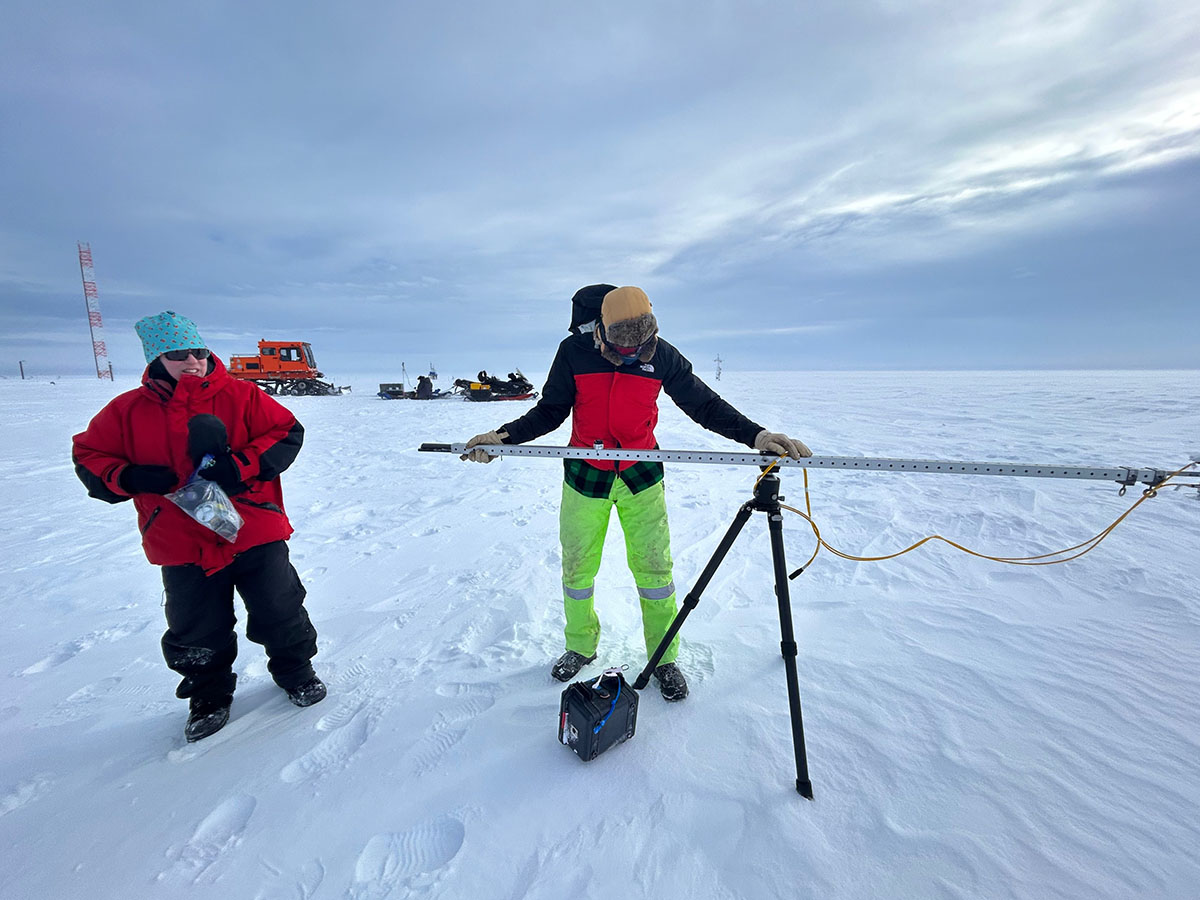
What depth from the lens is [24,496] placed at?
708 cm

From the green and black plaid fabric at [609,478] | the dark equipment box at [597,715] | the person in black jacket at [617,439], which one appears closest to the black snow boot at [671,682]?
the person in black jacket at [617,439]

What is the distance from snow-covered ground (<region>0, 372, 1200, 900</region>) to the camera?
73.5 inches

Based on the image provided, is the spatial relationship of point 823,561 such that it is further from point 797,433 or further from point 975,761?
point 797,433

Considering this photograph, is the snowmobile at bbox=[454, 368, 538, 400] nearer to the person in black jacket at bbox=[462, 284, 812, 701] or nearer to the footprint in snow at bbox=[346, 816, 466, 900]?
the person in black jacket at bbox=[462, 284, 812, 701]

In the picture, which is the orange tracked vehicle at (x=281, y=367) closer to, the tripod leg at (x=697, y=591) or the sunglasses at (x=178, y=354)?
the sunglasses at (x=178, y=354)

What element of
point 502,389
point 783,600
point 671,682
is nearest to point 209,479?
point 671,682

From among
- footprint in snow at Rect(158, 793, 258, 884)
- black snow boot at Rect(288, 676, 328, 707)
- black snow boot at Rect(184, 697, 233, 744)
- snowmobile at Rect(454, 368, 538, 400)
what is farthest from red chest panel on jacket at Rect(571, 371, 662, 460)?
snowmobile at Rect(454, 368, 538, 400)

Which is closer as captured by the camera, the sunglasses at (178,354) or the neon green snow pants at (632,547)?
the sunglasses at (178,354)

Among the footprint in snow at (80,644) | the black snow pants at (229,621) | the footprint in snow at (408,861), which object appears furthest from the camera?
the footprint in snow at (80,644)

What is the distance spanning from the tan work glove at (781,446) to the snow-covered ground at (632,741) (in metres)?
1.38

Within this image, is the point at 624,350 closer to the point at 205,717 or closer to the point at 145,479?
the point at 145,479

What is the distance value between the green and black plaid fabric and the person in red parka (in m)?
1.56

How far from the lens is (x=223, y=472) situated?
2.34m

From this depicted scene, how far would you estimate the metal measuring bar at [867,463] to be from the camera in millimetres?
2197
